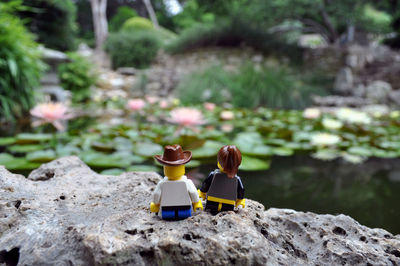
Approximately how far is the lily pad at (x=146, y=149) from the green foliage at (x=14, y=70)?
137 centimetres

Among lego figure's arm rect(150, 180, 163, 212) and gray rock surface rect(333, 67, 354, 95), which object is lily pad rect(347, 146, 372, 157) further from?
gray rock surface rect(333, 67, 354, 95)

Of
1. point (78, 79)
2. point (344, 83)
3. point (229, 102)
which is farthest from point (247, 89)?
point (78, 79)

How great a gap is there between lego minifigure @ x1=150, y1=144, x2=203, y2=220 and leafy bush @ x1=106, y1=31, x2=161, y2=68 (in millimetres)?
6400

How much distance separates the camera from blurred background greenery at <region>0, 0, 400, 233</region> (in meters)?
1.30

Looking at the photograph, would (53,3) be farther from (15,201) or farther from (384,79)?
(384,79)

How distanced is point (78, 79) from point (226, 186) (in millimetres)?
4372

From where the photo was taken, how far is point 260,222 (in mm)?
582

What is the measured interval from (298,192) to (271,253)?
0.71 metres

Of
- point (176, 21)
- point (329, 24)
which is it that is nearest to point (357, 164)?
point (329, 24)

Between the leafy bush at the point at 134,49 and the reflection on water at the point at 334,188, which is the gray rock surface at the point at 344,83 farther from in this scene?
the leafy bush at the point at 134,49

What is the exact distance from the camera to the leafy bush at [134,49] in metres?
6.69

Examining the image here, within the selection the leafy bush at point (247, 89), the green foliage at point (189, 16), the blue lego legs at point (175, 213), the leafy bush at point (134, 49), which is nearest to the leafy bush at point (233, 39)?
the leafy bush at point (134, 49)

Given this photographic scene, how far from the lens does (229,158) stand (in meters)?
0.60

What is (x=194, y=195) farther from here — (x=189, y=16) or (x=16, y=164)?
(x=189, y=16)
